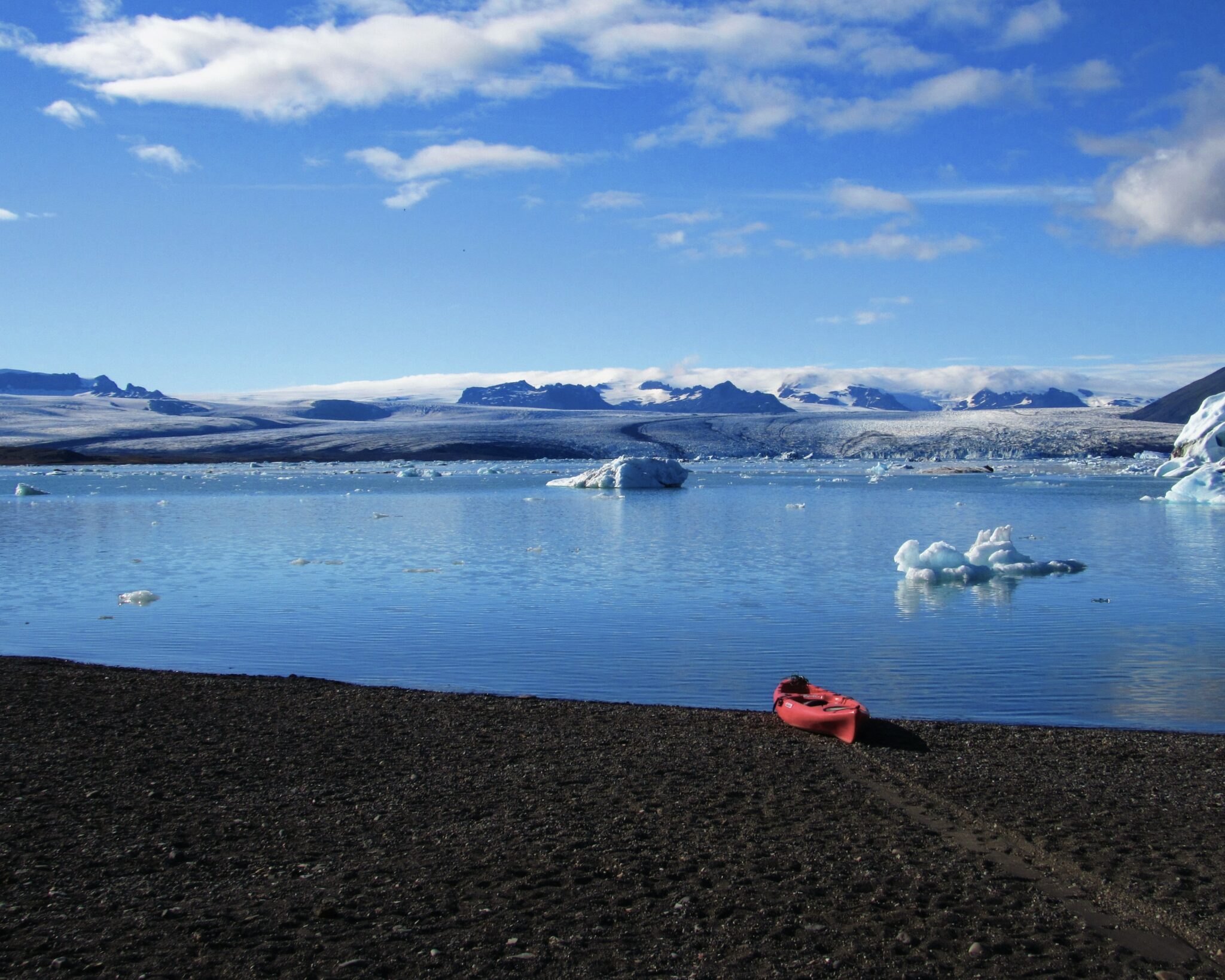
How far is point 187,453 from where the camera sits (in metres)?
76.2

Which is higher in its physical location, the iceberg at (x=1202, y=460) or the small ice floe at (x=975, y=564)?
the iceberg at (x=1202, y=460)

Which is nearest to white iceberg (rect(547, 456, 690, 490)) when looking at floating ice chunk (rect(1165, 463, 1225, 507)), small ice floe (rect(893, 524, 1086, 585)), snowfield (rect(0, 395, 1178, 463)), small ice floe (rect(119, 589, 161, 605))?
floating ice chunk (rect(1165, 463, 1225, 507))

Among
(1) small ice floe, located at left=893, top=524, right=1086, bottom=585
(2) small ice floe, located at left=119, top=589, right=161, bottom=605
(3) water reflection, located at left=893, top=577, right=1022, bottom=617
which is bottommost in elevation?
(2) small ice floe, located at left=119, top=589, right=161, bottom=605

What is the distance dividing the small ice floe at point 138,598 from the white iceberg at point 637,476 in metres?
26.6

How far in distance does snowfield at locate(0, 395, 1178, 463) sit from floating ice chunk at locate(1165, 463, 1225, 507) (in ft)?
140

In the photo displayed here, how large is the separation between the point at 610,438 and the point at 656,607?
7005 centimetres

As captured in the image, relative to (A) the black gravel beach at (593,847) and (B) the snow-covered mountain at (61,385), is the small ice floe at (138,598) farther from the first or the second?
(B) the snow-covered mountain at (61,385)

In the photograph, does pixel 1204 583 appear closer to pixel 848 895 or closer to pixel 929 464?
pixel 848 895

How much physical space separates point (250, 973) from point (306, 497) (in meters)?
33.8

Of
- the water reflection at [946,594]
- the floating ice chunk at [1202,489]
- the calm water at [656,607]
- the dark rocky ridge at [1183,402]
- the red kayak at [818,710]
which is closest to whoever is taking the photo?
the red kayak at [818,710]

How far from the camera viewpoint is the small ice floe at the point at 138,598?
42.1 feet

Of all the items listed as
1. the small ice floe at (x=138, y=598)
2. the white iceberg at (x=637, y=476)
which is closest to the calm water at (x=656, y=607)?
the small ice floe at (x=138, y=598)

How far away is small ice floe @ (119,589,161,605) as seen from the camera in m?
12.8

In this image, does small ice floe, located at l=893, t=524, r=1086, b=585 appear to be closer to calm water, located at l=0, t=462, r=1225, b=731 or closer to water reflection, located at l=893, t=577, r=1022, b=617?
water reflection, located at l=893, t=577, r=1022, b=617
